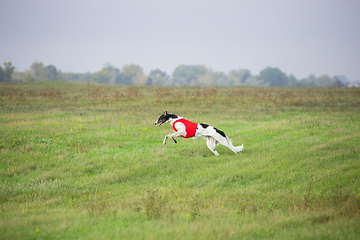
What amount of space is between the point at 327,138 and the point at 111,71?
157 meters

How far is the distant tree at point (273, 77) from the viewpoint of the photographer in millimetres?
170125

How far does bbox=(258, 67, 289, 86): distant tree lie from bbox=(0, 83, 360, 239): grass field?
16082cm

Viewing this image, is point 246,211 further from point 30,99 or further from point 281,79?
point 281,79

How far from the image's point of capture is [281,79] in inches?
6777

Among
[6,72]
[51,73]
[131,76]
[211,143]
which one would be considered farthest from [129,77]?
[211,143]

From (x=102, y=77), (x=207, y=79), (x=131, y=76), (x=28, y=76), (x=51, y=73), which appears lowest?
(x=28, y=76)

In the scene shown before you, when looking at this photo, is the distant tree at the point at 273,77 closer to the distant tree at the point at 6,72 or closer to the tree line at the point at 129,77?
the tree line at the point at 129,77

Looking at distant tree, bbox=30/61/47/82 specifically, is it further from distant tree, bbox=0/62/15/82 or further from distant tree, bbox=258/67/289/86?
distant tree, bbox=258/67/289/86

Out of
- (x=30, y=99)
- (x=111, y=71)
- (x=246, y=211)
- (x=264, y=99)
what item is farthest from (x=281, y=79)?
(x=246, y=211)

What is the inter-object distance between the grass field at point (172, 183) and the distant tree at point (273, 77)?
160821mm

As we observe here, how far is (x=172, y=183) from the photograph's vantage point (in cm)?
863

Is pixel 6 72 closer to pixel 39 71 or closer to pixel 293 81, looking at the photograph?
pixel 39 71

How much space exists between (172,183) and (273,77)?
174 meters

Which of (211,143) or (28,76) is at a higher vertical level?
(28,76)
